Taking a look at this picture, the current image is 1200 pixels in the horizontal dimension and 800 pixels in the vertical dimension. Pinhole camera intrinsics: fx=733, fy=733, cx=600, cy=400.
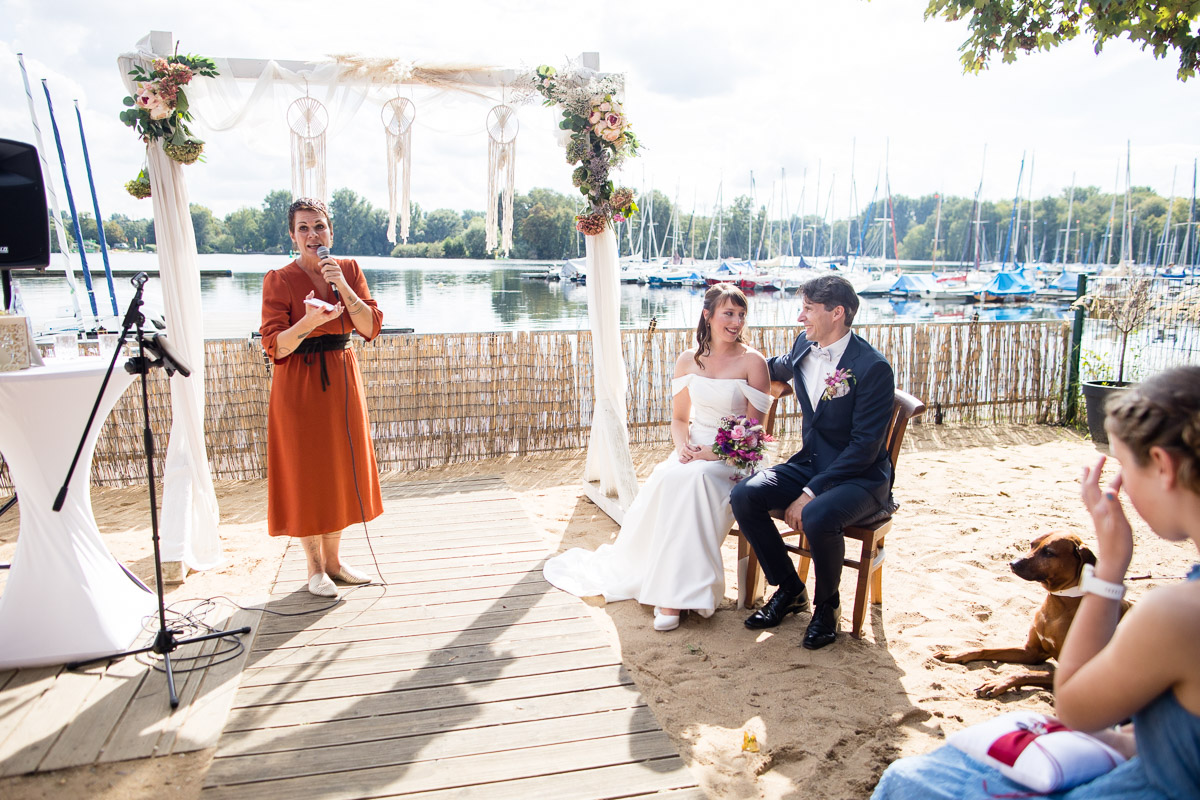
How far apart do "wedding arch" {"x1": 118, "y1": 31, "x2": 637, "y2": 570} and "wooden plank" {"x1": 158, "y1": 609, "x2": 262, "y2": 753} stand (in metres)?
1.22

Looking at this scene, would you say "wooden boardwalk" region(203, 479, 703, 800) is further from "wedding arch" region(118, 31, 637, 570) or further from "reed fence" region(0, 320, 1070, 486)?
"reed fence" region(0, 320, 1070, 486)

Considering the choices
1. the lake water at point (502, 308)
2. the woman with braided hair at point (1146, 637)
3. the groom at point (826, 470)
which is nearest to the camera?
the woman with braided hair at point (1146, 637)

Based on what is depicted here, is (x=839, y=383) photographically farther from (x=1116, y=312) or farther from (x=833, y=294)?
(x=1116, y=312)

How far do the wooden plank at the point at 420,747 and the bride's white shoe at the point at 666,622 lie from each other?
2.26 ft

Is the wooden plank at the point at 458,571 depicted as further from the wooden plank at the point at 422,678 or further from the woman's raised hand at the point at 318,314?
the woman's raised hand at the point at 318,314

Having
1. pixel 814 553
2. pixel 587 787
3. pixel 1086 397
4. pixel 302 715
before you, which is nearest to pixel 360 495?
pixel 302 715

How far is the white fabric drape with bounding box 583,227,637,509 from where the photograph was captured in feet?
15.3

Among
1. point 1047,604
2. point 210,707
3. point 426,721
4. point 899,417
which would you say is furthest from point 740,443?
point 210,707

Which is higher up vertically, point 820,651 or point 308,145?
point 308,145

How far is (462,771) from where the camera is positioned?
2.23 m

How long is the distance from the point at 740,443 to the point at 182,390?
297 centimetres

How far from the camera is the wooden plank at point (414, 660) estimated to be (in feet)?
9.20

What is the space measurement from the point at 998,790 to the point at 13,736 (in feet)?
9.58

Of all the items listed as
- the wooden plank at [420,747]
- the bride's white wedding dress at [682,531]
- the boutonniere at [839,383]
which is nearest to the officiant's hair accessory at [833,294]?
the boutonniere at [839,383]
